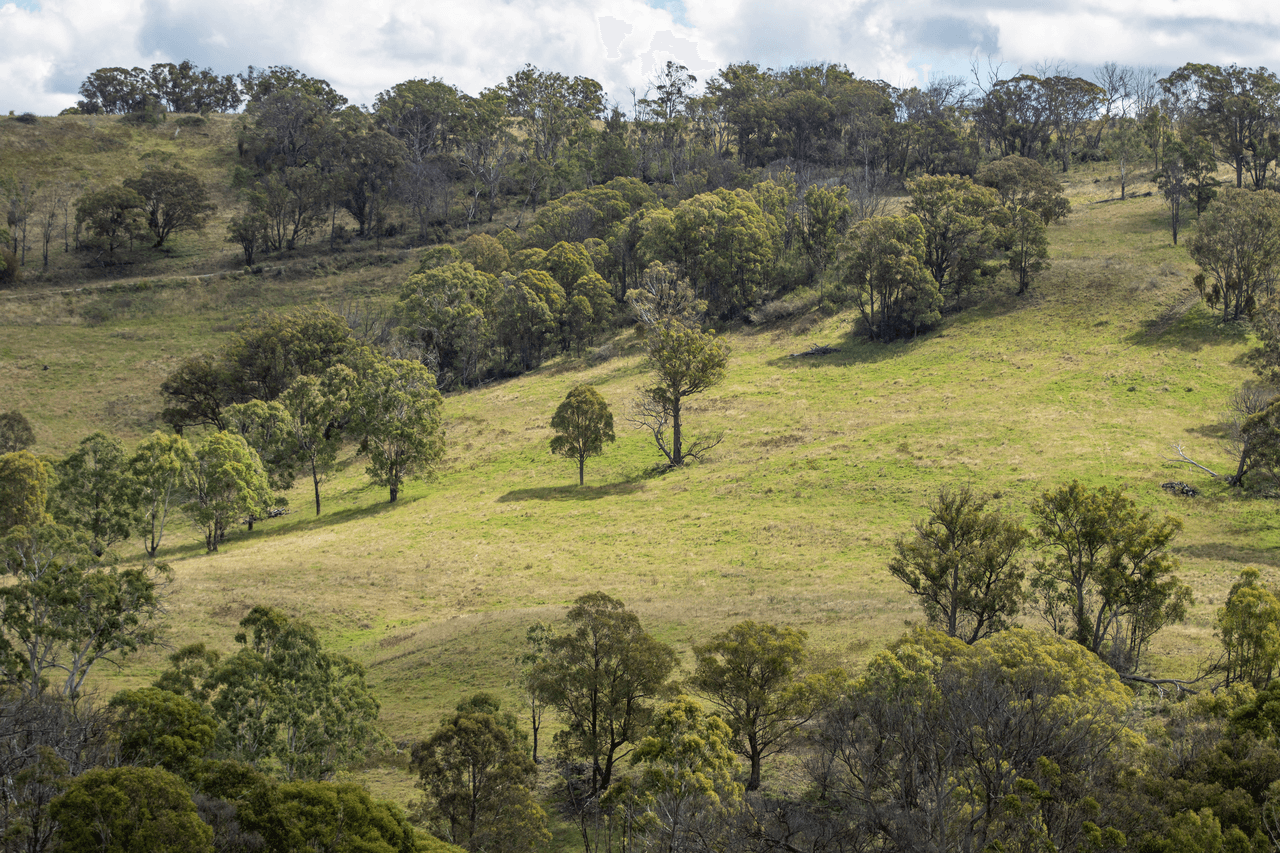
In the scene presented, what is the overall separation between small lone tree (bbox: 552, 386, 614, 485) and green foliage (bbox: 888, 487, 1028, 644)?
1307 inches

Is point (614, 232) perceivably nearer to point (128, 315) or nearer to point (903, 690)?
point (128, 315)

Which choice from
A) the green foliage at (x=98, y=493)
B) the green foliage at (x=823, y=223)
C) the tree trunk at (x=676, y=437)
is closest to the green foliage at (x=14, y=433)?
the green foliage at (x=98, y=493)

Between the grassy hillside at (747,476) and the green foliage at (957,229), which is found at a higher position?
the green foliage at (957,229)

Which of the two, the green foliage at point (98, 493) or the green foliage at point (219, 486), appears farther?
the green foliage at point (219, 486)

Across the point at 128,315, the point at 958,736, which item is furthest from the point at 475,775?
the point at 128,315

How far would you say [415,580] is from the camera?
50625 mm

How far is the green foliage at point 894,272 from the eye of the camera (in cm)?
8144

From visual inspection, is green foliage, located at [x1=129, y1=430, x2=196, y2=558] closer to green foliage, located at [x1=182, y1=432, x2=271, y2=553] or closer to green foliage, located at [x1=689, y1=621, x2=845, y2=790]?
green foliage, located at [x1=182, y1=432, x2=271, y2=553]

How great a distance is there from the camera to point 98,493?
5641cm

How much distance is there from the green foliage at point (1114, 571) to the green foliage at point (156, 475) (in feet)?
175

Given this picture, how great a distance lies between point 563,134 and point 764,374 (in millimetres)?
89049

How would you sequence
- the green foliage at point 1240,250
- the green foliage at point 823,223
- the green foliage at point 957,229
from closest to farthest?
the green foliage at point 1240,250 → the green foliage at point 957,229 → the green foliage at point 823,223

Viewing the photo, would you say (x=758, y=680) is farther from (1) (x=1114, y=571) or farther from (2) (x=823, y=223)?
(2) (x=823, y=223)

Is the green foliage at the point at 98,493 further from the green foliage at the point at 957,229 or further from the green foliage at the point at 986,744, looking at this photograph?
the green foliage at the point at 957,229
